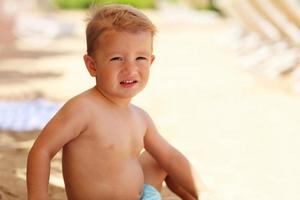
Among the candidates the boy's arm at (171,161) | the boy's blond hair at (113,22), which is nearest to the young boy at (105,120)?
the boy's blond hair at (113,22)

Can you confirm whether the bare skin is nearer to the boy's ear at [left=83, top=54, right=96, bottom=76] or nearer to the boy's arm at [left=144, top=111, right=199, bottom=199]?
the boy's ear at [left=83, top=54, right=96, bottom=76]

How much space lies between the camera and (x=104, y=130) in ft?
8.79

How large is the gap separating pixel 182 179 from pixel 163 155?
14cm

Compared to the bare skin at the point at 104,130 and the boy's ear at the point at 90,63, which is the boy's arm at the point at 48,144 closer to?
the bare skin at the point at 104,130

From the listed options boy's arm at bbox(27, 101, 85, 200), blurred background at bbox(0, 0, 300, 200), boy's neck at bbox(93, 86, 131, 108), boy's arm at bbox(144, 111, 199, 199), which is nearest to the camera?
boy's arm at bbox(27, 101, 85, 200)

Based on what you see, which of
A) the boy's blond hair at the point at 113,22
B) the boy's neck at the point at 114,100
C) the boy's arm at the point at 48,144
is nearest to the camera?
the boy's arm at the point at 48,144

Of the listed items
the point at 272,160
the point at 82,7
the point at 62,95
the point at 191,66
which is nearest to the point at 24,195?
the point at 272,160

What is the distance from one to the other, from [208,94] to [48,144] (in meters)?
4.56

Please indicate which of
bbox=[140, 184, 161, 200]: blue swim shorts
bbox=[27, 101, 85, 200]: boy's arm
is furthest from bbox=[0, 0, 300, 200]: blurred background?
bbox=[27, 101, 85, 200]: boy's arm

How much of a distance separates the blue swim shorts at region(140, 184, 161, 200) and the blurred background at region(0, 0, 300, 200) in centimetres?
46

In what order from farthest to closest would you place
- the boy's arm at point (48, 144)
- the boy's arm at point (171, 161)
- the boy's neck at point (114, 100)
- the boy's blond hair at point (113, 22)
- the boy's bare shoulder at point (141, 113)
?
1. the boy's arm at point (171, 161)
2. the boy's bare shoulder at point (141, 113)
3. the boy's neck at point (114, 100)
4. the boy's blond hair at point (113, 22)
5. the boy's arm at point (48, 144)

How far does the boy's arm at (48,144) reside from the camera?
2500 mm

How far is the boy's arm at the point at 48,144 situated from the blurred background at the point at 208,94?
2.59ft

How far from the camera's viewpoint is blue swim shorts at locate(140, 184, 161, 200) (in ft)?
9.17
